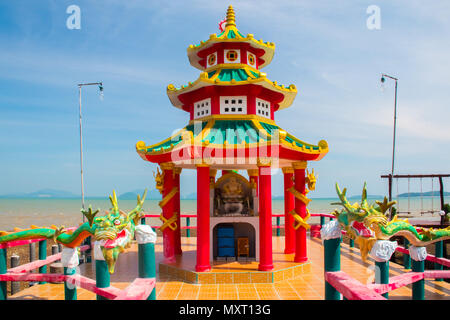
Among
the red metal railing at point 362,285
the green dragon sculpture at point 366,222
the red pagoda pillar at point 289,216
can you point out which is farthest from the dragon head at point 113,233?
the red pagoda pillar at point 289,216

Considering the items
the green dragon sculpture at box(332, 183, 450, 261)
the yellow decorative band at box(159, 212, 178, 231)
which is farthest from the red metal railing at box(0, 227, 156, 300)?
the yellow decorative band at box(159, 212, 178, 231)

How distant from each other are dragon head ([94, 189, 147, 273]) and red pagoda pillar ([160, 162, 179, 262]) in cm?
590

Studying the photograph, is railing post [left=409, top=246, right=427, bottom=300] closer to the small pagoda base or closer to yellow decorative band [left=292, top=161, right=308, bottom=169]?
the small pagoda base

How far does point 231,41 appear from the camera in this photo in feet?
38.5

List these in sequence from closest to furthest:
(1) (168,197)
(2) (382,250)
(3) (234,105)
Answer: (2) (382,250) < (3) (234,105) < (1) (168,197)

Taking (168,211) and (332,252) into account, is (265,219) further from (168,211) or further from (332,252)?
(332,252)

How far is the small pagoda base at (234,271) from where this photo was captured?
961 centimetres

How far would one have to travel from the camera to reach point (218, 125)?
A: 1102 centimetres

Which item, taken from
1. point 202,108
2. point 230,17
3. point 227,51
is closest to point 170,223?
point 202,108

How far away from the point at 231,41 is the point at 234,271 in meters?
8.16

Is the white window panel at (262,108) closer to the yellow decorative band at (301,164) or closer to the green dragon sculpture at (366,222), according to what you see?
the yellow decorative band at (301,164)

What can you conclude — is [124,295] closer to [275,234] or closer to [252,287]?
[252,287]

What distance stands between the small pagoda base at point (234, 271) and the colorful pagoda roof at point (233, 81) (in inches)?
242

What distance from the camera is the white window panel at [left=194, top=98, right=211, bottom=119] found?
1151 centimetres
